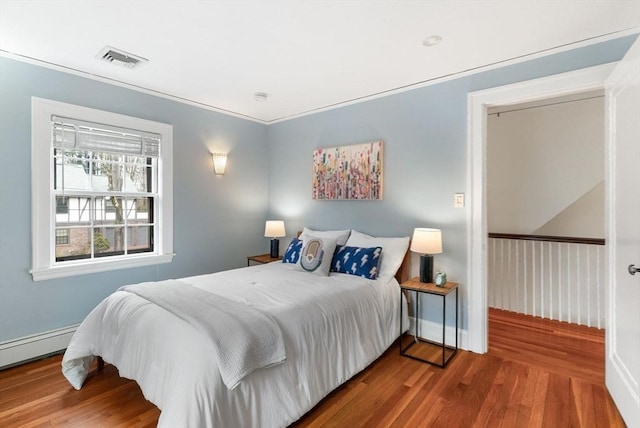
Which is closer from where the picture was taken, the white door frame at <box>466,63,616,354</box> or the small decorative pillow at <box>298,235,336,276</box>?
the white door frame at <box>466,63,616,354</box>

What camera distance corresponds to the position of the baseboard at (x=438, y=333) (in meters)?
2.89

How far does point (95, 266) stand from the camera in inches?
118

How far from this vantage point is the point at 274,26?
2.13 metres

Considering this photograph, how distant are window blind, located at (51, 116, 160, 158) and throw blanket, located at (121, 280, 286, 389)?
5.58ft

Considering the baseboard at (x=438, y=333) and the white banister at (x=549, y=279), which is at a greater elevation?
the white banister at (x=549, y=279)

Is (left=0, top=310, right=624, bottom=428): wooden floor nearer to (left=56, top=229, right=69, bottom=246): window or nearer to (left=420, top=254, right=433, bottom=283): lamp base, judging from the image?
(left=420, top=254, right=433, bottom=283): lamp base

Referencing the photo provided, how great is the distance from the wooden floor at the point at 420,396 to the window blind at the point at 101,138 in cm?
186

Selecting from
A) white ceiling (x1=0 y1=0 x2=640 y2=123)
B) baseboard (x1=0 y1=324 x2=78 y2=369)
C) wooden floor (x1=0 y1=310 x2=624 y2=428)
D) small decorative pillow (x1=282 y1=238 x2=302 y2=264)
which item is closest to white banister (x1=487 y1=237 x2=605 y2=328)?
wooden floor (x1=0 y1=310 x2=624 y2=428)

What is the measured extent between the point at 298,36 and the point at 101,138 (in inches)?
82.9

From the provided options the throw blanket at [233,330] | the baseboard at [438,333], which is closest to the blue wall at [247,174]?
the baseboard at [438,333]

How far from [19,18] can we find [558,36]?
361 cm

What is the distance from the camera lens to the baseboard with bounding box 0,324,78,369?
253 cm

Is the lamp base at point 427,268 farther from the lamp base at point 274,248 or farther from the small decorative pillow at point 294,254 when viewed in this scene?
the lamp base at point 274,248

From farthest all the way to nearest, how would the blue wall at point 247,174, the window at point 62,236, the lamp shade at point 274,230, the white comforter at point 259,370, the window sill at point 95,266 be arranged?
1. the lamp shade at point 274,230
2. the window at point 62,236
3. the window sill at point 95,266
4. the blue wall at point 247,174
5. the white comforter at point 259,370
